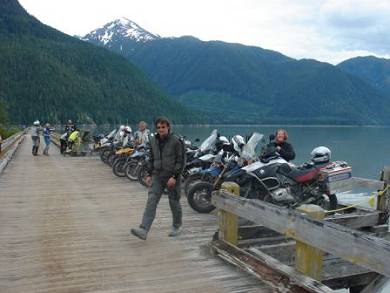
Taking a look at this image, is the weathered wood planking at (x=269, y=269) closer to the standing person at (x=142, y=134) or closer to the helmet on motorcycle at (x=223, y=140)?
the helmet on motorcycle at (x=223, y=140)

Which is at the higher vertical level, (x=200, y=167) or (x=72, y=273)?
(x=200, y=167)

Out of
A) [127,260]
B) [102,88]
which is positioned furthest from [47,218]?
[102,88]

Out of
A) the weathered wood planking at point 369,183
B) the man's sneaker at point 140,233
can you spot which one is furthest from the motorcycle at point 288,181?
the man's sneaker at point 140,233

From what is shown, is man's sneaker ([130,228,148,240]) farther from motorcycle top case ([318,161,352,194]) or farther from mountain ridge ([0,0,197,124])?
mountain ridge ([0,0,197,124])

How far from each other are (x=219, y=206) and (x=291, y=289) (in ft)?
5.55

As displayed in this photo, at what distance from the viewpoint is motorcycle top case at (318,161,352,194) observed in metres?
7.52

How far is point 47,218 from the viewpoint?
8055 millimetres

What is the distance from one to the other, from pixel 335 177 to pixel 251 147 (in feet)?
5.19

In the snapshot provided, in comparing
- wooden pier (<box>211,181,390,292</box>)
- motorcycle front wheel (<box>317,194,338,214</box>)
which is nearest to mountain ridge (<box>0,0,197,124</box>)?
motorcycle front wheel (<box>317,194,338,214</box>)

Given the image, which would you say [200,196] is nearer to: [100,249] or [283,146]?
[283,146]

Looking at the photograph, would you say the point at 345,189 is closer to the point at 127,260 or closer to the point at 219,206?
the point at 219,206

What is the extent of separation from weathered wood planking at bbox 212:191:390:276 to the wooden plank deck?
2.08 feet

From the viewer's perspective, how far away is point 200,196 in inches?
341

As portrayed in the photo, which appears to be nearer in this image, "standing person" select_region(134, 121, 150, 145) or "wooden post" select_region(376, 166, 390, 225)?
"wooden post" select_region(376, 166, 390, 225)
